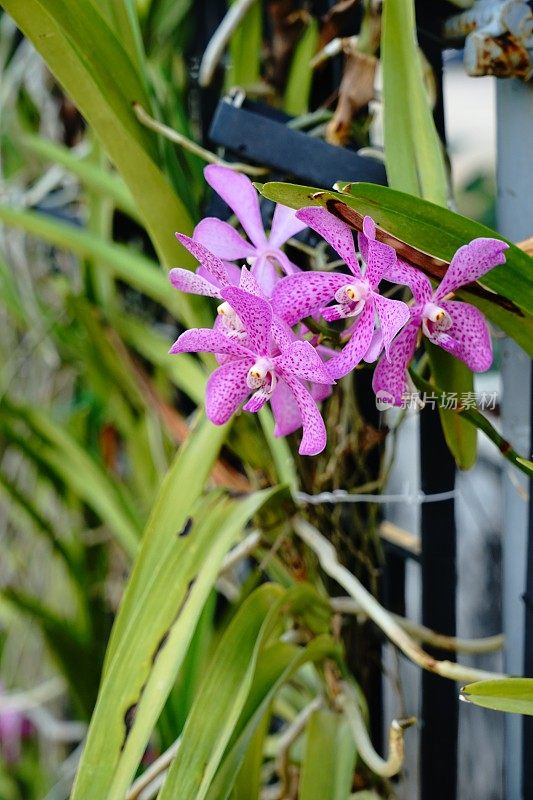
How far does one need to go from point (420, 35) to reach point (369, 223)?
318 millimetres

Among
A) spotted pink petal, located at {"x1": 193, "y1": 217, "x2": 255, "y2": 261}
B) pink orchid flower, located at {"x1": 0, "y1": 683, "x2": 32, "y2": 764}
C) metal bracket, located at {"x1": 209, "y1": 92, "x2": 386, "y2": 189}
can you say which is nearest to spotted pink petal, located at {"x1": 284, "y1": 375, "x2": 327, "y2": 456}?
spotted pink petal, located at {"x1": 193, "y1": 217, "x2": 255, "y2": 261}

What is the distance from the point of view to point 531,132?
523mm

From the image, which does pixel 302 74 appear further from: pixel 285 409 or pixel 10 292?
pixel 10 292

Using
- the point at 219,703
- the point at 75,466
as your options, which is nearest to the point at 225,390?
the point at 219,703

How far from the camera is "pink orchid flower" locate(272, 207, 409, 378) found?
0.32 m

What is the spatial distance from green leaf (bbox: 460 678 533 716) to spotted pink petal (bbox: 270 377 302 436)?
0.51 feet

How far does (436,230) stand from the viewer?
355 millimetres

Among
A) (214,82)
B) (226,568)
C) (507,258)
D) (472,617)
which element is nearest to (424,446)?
(226,568)

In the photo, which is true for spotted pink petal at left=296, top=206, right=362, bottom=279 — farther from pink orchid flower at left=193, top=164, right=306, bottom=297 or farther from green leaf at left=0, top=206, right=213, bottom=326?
green leaf at left=0, top=206, right=213, bottom=326

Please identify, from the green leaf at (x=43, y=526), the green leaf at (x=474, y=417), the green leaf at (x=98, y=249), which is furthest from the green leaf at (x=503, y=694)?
the green leaf at (x=43, y=526)

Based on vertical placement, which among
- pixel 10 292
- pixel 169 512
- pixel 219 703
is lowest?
pixel 219 703

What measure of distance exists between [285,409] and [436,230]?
11cm

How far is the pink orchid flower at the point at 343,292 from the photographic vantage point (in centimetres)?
32

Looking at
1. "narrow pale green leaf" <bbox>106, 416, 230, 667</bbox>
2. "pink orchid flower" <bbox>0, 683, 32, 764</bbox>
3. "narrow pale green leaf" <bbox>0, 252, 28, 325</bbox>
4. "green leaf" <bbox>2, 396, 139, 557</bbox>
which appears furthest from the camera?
"pink orchid flower" <bbox>0, 683, 32, 764</bbox>
